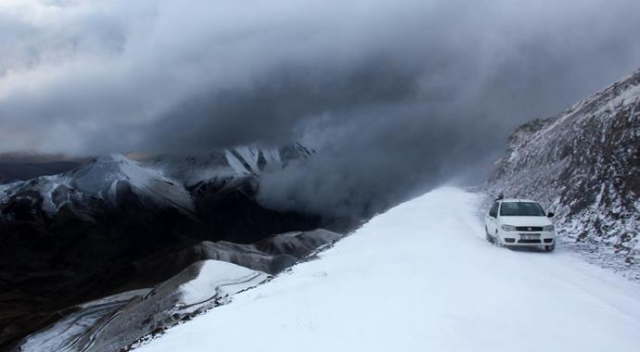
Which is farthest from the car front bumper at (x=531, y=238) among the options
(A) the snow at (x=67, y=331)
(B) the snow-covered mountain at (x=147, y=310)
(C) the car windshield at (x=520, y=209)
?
(A) the snow at (x=67, y=331)

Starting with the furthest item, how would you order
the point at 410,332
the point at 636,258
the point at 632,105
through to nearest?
the point at 632,105, the point at 636,258, the point at 410,332

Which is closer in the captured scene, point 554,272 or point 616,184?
point 554,272

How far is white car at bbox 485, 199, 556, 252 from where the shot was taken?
747 inches

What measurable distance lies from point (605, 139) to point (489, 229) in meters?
13.3

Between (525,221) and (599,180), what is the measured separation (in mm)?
9648

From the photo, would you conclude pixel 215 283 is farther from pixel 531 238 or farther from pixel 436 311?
pixel 436 311

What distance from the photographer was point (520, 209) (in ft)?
68.0

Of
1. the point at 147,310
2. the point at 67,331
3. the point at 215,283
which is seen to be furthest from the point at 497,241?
the point at 67,331

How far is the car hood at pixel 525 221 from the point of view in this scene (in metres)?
19.2

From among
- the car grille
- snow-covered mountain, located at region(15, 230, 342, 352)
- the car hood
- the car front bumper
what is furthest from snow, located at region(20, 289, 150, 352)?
the car grille

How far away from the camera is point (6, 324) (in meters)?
120

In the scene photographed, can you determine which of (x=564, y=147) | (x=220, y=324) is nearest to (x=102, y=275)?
(x=564, y=147)

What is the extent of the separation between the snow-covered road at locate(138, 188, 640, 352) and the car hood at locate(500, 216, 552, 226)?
2.97 metres

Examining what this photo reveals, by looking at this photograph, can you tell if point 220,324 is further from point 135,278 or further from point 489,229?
point 135,278
